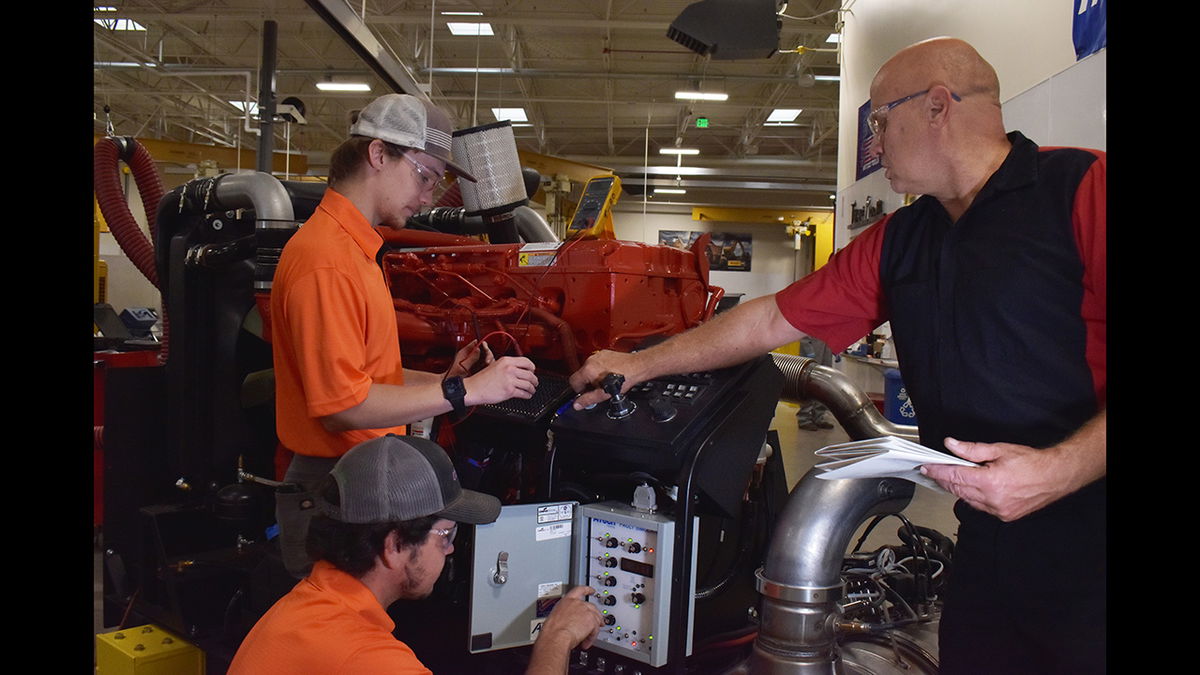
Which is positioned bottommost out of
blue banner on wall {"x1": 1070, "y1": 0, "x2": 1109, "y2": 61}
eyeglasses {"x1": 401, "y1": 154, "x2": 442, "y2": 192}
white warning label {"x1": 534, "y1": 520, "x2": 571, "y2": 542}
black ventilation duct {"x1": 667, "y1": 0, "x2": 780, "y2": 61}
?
white warning label {"x1": 534, "y1": 520, "x2": 571, "y2": 542}

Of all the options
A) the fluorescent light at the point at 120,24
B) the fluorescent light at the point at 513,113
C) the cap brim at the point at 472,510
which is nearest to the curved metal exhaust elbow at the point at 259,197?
the cap brim at the point at 472,510

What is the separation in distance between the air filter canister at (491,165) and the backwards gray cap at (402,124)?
0.99 meters

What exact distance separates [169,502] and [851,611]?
8.68 feet

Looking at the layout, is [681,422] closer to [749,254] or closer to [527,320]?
[527,320]

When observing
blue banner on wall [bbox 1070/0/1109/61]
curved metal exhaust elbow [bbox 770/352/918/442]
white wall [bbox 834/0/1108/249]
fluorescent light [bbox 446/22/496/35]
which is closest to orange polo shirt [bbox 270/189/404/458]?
curved metal exhaust elbow [bbox 770/352/918/442]

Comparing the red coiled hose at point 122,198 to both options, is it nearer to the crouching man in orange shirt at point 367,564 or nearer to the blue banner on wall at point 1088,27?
the crouching man in orange shirt at point 367,564

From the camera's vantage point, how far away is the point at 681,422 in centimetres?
188

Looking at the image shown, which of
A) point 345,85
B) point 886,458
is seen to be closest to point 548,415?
point 886,458

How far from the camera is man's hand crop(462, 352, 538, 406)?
6.23 feet

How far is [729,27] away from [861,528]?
124 inches

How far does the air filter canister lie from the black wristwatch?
4.54ft

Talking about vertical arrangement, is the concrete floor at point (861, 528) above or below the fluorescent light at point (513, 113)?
below

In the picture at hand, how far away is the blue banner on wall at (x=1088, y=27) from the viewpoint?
2.93 meters

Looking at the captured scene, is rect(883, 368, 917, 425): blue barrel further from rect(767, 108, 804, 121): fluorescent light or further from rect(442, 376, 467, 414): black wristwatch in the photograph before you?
rect(767, 108, 804, 121): fluorescent light
